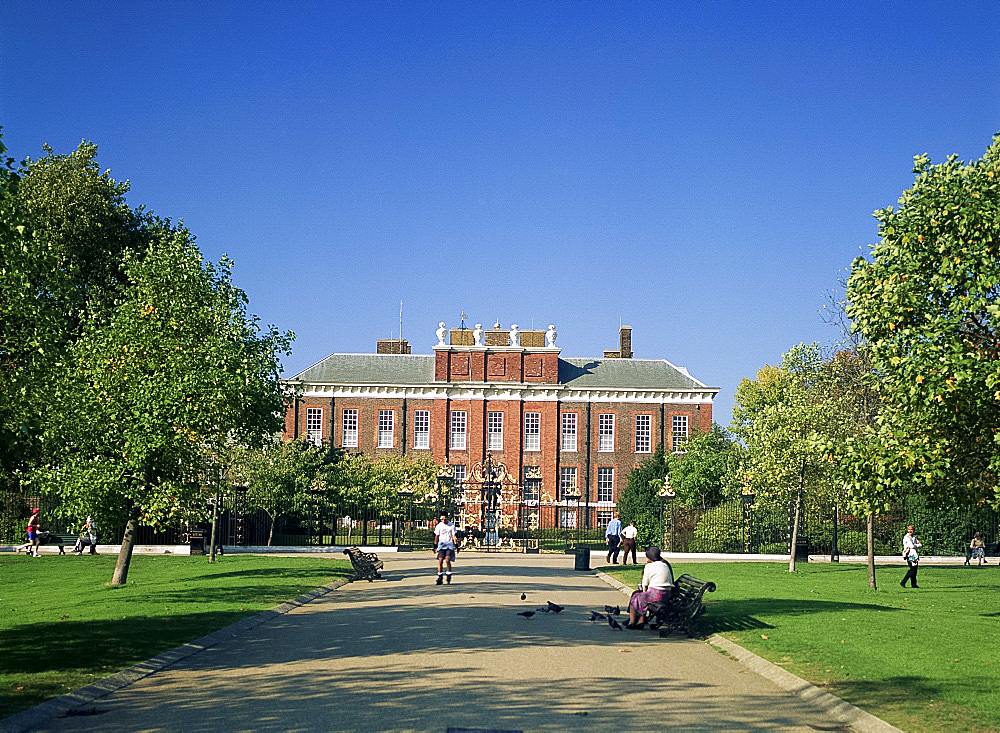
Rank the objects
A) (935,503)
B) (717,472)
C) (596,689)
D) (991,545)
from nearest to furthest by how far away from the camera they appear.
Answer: (596,689) < (935,503) < (991,545) < (717,472)

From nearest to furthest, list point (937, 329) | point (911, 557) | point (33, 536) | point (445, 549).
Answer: point (937, 329), point (911, 557), point (445, 549), point (33, 536)

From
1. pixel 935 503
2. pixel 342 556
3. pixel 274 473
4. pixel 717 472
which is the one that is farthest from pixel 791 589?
pixel 717 472

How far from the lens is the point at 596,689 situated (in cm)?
1083

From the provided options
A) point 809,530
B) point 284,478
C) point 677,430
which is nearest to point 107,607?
point 284,478

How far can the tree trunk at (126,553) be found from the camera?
23.8 metres

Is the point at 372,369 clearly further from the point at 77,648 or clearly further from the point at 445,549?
the point at 77,648

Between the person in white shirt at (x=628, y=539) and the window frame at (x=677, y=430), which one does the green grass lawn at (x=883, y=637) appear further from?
the window frame at (x=677, y=430)

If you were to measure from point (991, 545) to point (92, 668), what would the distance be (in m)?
39.8

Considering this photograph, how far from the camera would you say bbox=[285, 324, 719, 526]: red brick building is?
222ft

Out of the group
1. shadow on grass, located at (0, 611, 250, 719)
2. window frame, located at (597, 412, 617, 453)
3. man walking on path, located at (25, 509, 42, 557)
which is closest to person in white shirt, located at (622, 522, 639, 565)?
shadow on grass, located at (0, 611, 250, 719)

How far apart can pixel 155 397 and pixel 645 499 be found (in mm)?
35225

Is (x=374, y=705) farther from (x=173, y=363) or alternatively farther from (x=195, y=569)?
(x=195, y=569)

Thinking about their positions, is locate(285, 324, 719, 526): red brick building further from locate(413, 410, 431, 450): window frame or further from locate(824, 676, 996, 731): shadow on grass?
locate(824, 676, 996, 731): shadow on grass

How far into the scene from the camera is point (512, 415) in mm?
68000
